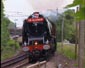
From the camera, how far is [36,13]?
15.8 m

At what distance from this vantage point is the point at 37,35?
16.0 metres

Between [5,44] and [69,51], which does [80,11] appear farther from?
[5,44]

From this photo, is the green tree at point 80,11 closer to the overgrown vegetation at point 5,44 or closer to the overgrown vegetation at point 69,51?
the overgrown vegetation at point 69,51

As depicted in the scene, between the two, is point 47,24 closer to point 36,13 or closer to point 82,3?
point 36,13

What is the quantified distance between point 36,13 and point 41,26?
723mm

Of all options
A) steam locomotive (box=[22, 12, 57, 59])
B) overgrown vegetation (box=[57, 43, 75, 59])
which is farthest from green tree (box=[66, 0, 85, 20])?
overgrown vegetation (box=[57, 43, 75, 59])

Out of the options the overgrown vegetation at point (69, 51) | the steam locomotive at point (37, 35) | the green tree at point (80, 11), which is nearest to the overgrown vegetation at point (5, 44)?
the overgrown vegetation at point (69, 51)

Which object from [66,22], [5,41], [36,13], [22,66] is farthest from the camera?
[5,41]

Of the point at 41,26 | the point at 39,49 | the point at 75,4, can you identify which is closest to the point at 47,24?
the point at 41,26

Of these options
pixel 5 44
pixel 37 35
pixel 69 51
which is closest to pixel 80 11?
pixel 37 35

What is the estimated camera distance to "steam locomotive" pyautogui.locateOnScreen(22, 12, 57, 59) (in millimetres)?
15609

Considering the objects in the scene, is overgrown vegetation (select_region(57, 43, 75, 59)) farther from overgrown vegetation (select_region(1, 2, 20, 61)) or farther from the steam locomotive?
overgrown vegetation (select_region(1, 2, 20, 61))

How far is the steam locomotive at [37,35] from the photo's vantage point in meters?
15.6

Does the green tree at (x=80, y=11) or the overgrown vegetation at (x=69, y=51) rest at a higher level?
the green tree at (x=80, y=11)
